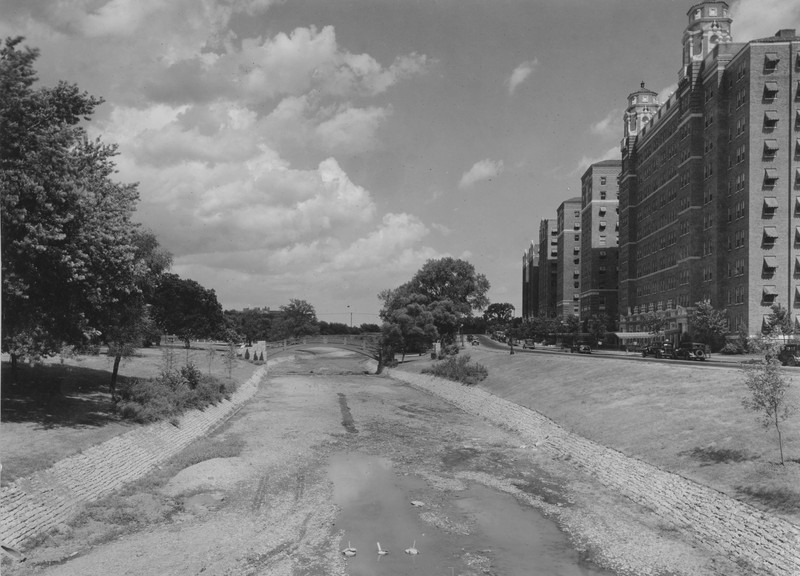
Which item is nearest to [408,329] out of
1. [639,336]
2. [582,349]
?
[582,349]

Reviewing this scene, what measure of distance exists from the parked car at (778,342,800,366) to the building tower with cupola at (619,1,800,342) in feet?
108

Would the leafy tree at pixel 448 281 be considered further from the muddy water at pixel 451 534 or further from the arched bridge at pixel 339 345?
the muddy water at pixel 451 534

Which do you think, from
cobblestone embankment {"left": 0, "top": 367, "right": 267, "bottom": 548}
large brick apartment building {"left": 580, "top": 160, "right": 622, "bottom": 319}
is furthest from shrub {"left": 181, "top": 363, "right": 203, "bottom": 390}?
large brick apartment building {"left": 580, "top": 160, "right": 622, "bottom": 319}

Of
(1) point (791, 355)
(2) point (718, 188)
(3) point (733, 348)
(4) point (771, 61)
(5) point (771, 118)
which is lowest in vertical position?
(3) point (733, 348)

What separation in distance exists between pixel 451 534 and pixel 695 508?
8702mm

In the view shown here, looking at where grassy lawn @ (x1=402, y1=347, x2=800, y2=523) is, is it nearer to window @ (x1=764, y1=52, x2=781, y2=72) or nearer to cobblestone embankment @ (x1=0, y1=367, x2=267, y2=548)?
cobblestone embankment @ (x1=0, y1=367, x2=267, y2=548)

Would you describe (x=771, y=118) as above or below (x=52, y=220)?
above

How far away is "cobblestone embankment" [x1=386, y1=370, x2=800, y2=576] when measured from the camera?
17969 mm

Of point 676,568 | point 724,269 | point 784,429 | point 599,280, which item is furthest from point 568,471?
point 599,280

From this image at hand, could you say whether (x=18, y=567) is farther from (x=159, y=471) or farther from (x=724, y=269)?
(x=724, y=269)

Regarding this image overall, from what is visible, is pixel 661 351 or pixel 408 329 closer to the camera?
pixel 661 351

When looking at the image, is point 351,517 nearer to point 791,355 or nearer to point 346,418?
point 346,418

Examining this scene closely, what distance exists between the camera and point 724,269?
9731 centimetres

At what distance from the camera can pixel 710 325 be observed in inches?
3482
